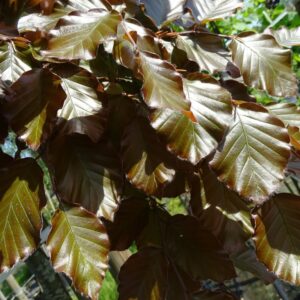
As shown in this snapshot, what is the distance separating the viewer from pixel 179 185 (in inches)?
25.0

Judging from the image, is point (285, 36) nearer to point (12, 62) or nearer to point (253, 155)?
point (253, 155)

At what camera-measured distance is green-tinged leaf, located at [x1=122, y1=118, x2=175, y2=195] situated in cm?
58

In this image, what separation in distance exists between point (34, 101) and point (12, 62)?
0.07 metres

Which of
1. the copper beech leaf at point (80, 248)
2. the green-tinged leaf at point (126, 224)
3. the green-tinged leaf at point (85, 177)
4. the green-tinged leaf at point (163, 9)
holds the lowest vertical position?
the green-tinged leaf at point (126, 224)

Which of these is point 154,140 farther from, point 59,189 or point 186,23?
point 186,23

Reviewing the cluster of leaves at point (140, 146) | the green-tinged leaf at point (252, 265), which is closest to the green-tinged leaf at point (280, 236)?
the cluster of leaves at point (140, 146)

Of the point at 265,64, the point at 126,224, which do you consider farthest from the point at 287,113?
the point at 126,224

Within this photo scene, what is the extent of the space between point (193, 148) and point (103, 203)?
0.14m

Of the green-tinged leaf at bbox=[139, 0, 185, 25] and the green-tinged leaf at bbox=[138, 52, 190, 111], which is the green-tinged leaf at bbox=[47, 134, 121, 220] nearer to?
the green-tinged leaf at bbox=[138, 52, 190, 111]

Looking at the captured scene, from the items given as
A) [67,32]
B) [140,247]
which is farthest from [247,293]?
[67,32]

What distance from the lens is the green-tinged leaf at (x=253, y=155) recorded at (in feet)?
1.73

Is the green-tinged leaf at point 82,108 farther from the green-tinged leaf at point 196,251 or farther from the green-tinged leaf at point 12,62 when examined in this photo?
the green-tinged leaf at point 196,251

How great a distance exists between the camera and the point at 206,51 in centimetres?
69

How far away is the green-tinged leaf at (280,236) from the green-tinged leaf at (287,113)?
12 cm
